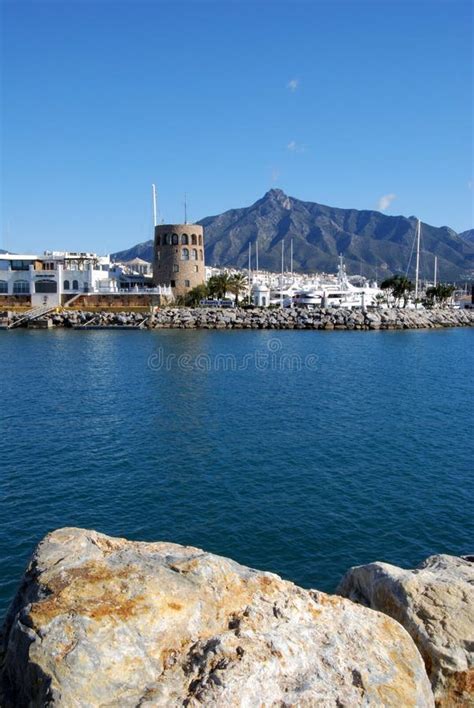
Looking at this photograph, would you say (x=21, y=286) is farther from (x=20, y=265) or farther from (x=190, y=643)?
(x=190, y=643)

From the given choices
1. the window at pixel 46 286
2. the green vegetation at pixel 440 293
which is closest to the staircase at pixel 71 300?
the window at pixel 46 286

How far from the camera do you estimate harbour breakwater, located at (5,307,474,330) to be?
9156cm

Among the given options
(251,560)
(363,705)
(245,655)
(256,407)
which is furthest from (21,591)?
(256,407)

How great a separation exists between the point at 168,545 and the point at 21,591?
6.53 feet

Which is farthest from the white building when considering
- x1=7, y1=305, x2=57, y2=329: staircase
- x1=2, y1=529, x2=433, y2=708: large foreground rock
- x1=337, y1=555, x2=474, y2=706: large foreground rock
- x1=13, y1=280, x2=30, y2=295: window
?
x1=2, y1=529, x2=433, y2=708: large foreground rock

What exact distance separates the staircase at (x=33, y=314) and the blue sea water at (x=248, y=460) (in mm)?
42273

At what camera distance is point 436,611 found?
25.8 ft

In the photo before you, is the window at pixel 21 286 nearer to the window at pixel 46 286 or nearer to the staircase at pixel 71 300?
the window at pixel 46 286

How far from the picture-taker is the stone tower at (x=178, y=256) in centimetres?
10581

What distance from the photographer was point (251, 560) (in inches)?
630

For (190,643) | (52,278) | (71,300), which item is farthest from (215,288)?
(190,643)

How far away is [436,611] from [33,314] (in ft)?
310

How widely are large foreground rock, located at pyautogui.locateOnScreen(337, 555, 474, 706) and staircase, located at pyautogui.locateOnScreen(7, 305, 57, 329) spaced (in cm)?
8991

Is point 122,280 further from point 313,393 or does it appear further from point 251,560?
point 251,560
